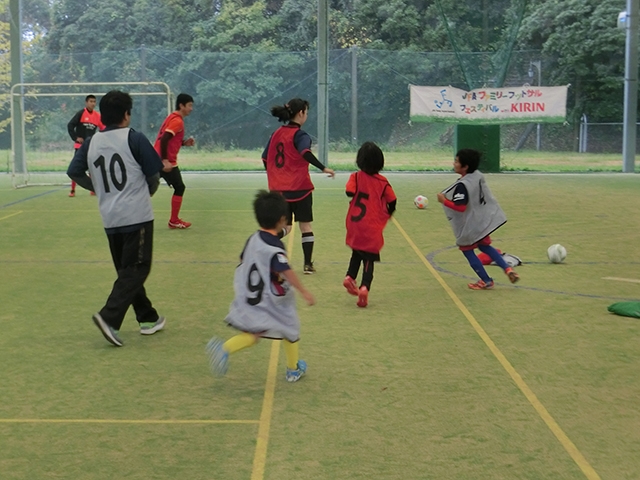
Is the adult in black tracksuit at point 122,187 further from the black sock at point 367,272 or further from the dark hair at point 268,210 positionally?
the black sock at point 367,272

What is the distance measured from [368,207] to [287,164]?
5.40 ft

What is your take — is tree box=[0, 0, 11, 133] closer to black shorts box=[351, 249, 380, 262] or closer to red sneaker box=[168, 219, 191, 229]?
red sneaker box=[168, 219, 191, 229]

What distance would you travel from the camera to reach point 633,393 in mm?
5152

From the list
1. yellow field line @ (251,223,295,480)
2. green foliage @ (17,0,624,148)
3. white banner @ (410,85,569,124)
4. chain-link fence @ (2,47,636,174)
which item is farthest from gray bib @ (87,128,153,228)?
chain-link fence @ (2,47,636,174)

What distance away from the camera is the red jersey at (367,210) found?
7355mm

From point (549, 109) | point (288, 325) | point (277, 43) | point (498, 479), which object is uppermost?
point (277, 43)

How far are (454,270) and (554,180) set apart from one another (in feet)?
39.6

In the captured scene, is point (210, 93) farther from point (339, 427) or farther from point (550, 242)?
point (339, 427)

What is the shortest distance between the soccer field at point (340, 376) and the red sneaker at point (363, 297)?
7 centimetres

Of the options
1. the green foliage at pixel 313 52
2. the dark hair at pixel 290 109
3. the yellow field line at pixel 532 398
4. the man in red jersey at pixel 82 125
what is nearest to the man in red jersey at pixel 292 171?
the dark hair at pixel 290 109

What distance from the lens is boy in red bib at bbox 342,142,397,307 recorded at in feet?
24.1

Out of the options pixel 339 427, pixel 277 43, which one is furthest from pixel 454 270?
pixel 277 43

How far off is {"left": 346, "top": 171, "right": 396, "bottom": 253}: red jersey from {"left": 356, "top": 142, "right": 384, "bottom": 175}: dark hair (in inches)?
2.3

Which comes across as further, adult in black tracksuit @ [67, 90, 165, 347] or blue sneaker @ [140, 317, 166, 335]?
blue sneaker @ [140, 317, 166, 335]
